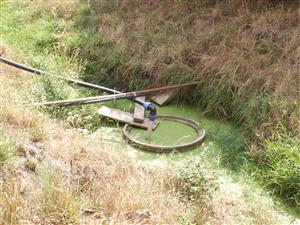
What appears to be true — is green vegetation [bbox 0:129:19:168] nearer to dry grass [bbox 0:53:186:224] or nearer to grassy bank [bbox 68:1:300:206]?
dry grass [bbox 0:53:186:224]

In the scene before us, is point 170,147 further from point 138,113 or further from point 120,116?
point 120,116

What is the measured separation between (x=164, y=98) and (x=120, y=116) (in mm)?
756

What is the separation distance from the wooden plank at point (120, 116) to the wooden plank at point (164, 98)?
0.53m

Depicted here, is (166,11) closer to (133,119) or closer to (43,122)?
(133,119)

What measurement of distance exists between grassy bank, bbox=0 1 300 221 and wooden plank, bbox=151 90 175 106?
151 mm

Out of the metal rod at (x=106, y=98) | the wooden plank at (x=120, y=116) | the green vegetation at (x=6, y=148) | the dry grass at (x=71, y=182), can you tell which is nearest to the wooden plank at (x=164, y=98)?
the metal rod at (x=106, y=98)

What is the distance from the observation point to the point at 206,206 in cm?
366

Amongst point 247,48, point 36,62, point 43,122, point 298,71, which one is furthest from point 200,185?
point 36,62

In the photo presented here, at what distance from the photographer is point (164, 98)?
6098mm

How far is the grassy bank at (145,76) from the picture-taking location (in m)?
3.46

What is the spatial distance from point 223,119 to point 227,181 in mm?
1476

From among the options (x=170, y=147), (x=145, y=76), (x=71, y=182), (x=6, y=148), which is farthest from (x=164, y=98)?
(x=6, y=148)

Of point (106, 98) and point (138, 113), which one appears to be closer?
point (106, 98)

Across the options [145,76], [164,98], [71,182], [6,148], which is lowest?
[164,98]
